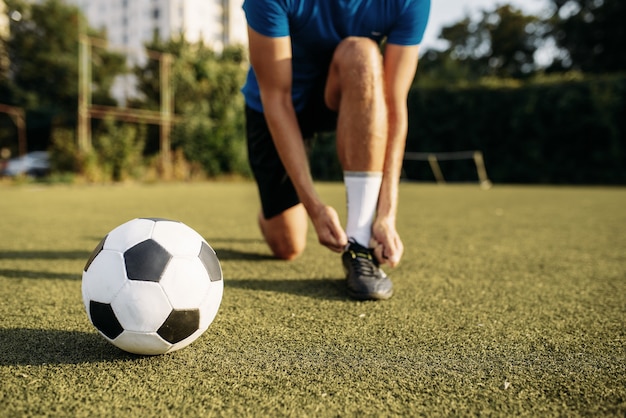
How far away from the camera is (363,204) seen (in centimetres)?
222

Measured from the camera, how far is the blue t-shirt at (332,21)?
2.18 m

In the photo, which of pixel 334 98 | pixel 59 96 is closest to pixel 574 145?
pixel 334 98

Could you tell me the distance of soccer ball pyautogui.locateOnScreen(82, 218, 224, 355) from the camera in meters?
1.31

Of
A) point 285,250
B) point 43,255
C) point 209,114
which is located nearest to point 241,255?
point 285,250

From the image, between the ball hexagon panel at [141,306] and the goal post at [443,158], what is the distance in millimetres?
14671

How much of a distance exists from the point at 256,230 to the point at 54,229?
1.60 m

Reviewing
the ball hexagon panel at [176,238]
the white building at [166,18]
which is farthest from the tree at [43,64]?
the white building at [166,18]

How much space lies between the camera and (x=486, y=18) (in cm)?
3042

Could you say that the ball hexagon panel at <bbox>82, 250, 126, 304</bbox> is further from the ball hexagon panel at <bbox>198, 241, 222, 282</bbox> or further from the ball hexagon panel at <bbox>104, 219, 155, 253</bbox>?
the ball hexagon panel at <bbox>198, 241, 222, 282</bbox>

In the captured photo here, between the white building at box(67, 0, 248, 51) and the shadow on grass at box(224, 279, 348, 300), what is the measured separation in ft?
172

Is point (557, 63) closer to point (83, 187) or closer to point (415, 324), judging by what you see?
point (83, 187)

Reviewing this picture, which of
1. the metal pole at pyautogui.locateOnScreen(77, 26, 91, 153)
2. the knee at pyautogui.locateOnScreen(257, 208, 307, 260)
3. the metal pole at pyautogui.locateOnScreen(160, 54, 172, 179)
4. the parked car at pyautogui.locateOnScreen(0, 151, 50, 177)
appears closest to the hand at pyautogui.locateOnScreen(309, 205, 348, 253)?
the knee at pyautogui.locateOnScreen(257, 208, 307, 260)

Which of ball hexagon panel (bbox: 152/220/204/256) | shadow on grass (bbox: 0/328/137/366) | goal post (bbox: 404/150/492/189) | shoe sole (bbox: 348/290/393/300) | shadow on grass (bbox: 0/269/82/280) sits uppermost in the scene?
ball hexagon panel (bbox: 152/220/204/256)

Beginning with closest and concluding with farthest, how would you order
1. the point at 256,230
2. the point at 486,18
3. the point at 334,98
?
1. the point at 334,98
2. the point at 256,230
3. the point at 486,18
